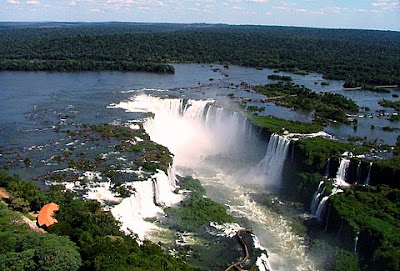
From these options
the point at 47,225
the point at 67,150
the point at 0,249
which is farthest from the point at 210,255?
the point at 67,150

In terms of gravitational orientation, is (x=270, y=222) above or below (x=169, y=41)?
below

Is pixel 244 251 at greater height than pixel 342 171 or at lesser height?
lesser

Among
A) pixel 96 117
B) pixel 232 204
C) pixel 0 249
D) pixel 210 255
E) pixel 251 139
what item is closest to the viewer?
pixel 0 249

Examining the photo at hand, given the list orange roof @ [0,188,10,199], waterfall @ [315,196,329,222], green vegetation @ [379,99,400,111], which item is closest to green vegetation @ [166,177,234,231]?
waterfall @ [315,196,329,222]

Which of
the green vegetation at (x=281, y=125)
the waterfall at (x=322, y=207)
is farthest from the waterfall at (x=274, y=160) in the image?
the waterfall at (x=322, y=207)

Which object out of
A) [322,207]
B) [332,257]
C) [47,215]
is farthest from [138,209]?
[322,207]

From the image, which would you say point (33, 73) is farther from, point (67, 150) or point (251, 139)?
point (251, 139)

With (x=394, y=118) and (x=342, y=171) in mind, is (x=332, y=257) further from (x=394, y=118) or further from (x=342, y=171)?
(x=394, y=118)
